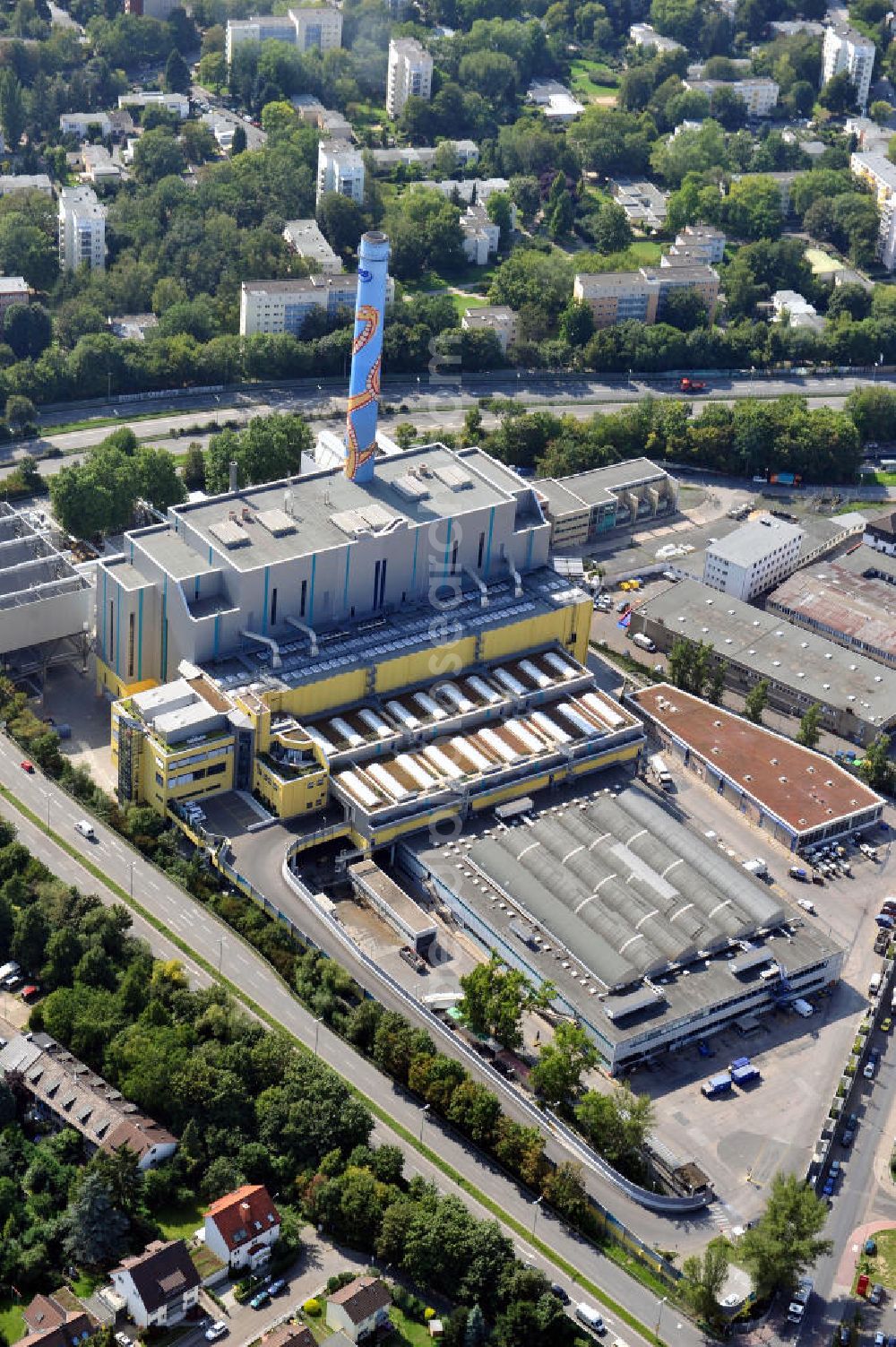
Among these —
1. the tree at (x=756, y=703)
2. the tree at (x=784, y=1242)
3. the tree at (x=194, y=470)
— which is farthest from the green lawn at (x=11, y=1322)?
the tree at (x=194, y=470)

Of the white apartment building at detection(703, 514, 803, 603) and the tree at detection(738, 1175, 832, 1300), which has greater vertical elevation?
the white apartment building at detection(703, 514, 803, 603)

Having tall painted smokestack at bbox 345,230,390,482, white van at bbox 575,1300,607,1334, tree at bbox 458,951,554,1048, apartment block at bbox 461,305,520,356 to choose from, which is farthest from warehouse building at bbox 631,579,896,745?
white van at bbox 575,1300,607,1334

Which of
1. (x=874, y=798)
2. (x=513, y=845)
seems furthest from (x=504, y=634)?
(x=874, y=798)

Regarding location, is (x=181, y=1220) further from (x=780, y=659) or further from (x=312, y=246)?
(x=312, y=246)

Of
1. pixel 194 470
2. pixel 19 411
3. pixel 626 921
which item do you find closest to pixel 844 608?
pixel 626 921

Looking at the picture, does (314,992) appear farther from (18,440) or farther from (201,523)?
(18,440)

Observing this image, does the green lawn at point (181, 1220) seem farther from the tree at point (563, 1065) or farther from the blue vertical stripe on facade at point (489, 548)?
the blue vertical stripe on facade at point (489, 548)

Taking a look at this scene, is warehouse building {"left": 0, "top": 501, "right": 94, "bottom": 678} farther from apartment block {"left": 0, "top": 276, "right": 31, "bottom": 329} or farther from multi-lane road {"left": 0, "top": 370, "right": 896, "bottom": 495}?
apartment block {"left": 0, "top": 276, "right": 31, "bottom": 329}
